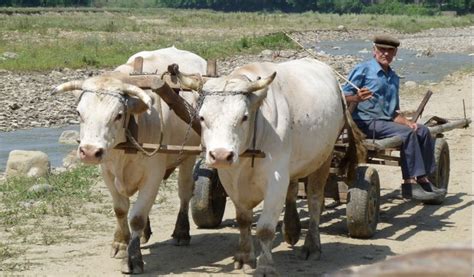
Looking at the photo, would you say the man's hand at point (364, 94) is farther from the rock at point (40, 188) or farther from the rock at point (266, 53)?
the rock at point (266, 53)

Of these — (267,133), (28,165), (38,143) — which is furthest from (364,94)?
(38,143)

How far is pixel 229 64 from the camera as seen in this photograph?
107 feet

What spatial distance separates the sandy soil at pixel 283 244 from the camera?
23.0ft

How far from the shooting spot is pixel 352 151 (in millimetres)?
8000

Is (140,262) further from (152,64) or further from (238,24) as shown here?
(238,24)

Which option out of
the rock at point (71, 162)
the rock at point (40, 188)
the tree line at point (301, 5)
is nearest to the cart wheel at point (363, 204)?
the rock at point (40, 188)

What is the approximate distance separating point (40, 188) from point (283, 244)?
3426mm

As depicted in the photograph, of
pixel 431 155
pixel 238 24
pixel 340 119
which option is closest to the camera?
pixel 340 119

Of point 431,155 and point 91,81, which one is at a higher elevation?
point 91,81

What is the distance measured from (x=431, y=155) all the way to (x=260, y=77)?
2797 millimetres

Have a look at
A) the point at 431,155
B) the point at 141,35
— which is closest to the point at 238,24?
the point at 141,35

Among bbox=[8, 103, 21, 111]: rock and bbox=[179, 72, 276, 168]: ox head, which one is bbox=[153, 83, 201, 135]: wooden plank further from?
bbox=[8, 103, 21, 111]: rock

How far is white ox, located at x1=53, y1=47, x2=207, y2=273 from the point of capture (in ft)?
20.8

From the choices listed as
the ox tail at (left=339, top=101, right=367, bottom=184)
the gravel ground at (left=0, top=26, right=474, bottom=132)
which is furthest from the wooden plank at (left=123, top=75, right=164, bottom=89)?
the gravel ground at (left=0, top=26, right=474, bottom=132)
